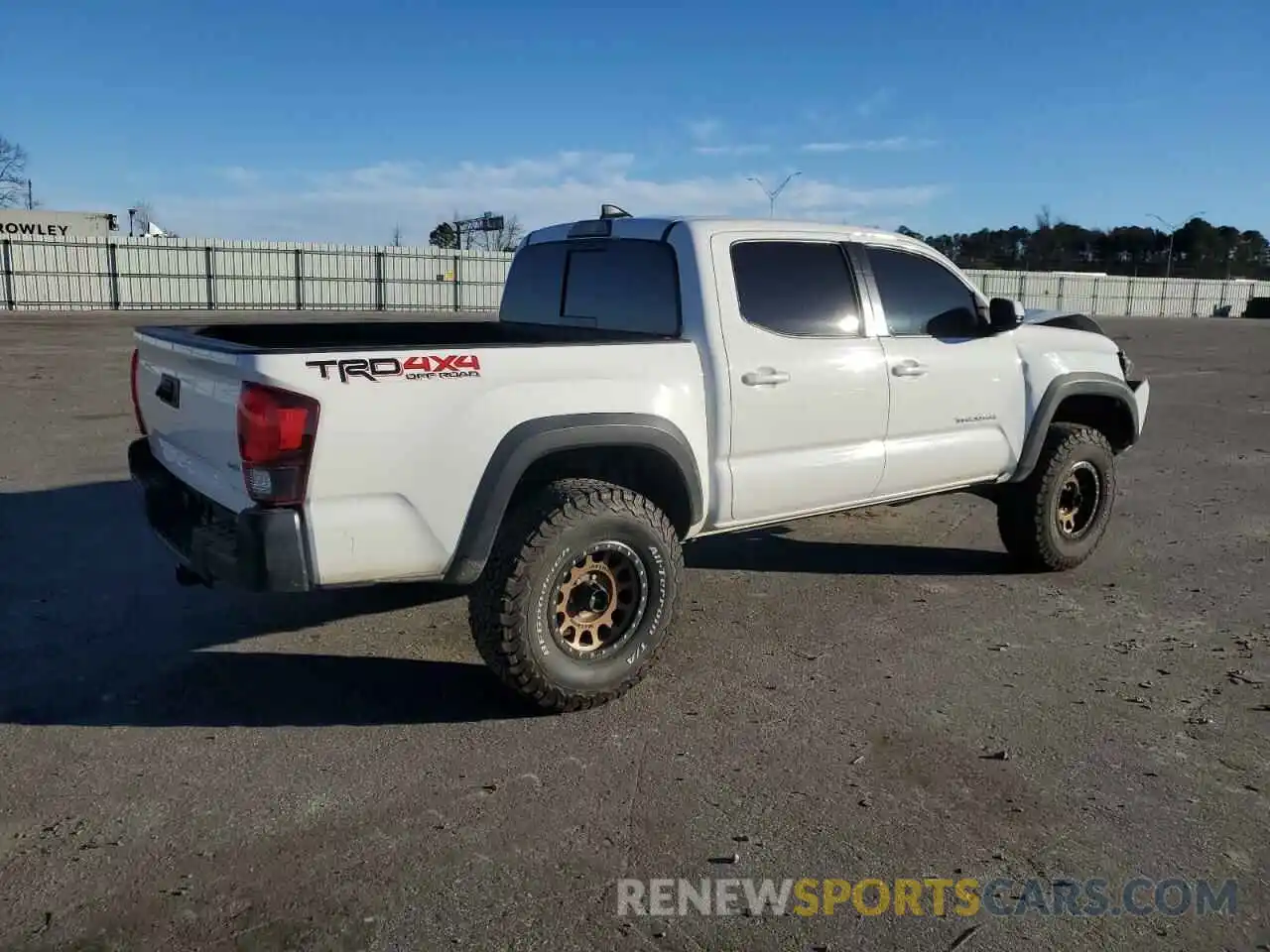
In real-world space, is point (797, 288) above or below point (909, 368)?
above

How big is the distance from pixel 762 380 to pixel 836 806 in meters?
1.92

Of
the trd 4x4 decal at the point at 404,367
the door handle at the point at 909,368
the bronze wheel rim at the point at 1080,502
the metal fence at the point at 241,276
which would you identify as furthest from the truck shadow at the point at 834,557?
the metal fence at the point at 241,276

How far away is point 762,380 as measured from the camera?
15.3ft

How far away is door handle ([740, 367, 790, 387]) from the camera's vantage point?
4609 millimetres

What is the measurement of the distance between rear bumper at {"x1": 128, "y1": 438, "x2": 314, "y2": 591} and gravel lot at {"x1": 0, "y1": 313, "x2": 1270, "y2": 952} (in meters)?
0.67

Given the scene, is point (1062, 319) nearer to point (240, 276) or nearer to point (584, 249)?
point (584, 249)

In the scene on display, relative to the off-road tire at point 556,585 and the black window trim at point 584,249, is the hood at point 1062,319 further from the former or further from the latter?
the off-road tire at point 556,585

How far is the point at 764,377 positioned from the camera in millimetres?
4664

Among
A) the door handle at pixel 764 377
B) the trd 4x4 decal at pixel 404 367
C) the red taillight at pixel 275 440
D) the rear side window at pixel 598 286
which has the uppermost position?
the rear side window at pixel 598 286

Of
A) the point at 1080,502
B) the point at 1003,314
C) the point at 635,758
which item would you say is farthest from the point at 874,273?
the point at 635,758

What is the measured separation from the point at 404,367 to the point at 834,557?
12.2ft

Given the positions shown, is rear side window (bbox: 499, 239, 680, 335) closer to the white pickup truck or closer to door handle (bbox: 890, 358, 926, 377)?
the white pickup truck

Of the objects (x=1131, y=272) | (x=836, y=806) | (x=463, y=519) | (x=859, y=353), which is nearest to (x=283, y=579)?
(x=463, y=519)

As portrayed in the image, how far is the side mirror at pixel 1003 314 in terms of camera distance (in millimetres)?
5520
